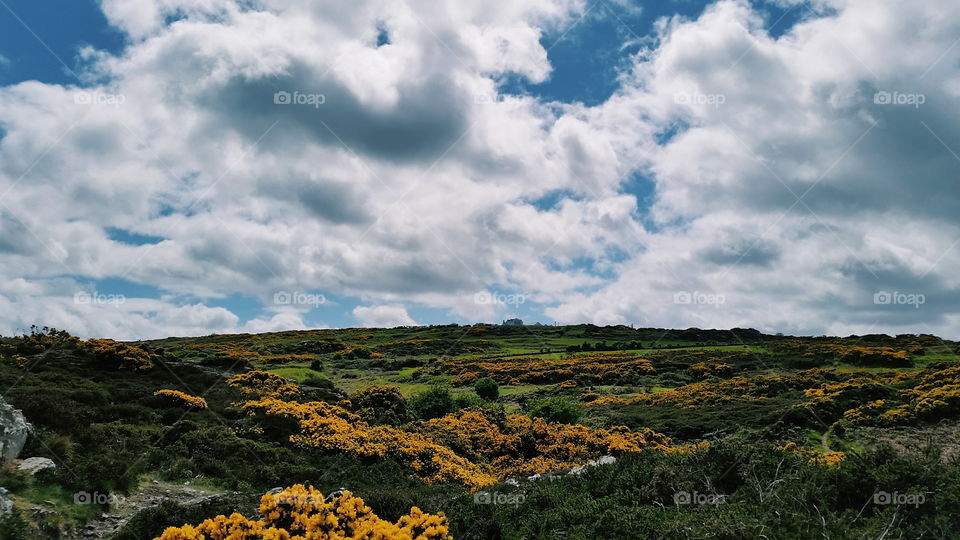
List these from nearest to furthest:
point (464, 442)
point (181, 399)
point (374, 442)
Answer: point (374, 442) < point (181, 399) < point (464, 442)

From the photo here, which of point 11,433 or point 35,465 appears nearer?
point 35,465

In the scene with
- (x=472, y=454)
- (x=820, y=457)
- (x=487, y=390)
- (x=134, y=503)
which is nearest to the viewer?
(x=134, y=503)

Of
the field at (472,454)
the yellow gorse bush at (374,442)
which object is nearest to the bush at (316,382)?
the field at (472,454)

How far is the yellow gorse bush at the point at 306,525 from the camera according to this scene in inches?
234

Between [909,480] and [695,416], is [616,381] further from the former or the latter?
[909,480]

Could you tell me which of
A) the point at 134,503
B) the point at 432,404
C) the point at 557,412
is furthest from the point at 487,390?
the point at 134,503

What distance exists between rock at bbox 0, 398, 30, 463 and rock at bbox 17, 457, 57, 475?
28 centimetres

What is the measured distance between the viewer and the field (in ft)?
22.6

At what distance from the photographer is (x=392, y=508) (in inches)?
330

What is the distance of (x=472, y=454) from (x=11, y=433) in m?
13.1
